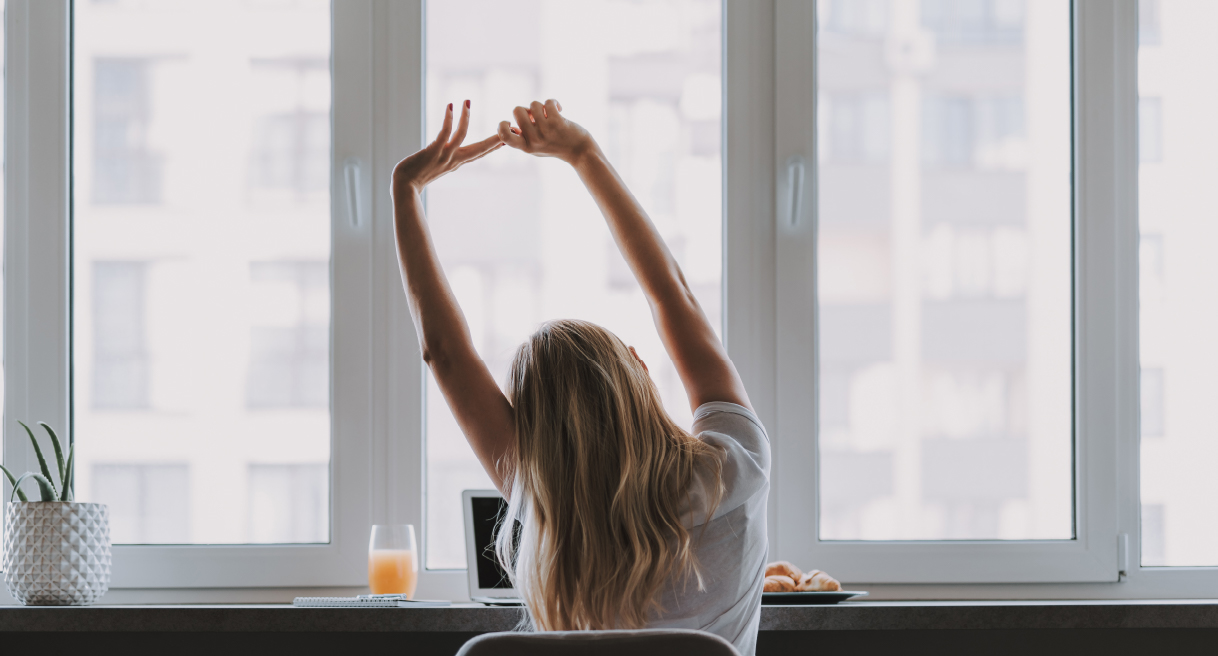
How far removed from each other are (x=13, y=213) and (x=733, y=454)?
1.65 metres

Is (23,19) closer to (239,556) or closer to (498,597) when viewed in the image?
(239,556)

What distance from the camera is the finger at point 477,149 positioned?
1.59m

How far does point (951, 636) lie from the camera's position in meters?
2.04

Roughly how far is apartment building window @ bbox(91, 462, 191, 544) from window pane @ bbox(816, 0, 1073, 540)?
4.19 feet

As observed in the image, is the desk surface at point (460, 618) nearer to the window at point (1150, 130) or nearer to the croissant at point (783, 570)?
the croissant at point (783, 570)

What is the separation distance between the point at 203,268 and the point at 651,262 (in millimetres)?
1126

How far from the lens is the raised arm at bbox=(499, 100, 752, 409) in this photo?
133 centimetres

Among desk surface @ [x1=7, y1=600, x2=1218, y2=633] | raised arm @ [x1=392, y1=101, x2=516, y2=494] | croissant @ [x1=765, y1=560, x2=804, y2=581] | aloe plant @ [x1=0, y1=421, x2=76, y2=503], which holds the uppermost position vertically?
raised arm @ [x1=392, y1=101, x2=516, y2=494]

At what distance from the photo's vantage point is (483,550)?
1.89m

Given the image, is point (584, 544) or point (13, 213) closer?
point (584, 544)

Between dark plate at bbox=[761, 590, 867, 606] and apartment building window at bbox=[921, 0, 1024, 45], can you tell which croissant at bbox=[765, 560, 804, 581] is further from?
apartment building window at bbox=[921, 0, 1024, 45]

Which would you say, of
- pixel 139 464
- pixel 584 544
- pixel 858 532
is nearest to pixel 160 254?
pixel 139 464

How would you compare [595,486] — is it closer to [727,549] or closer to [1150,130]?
[727,549]

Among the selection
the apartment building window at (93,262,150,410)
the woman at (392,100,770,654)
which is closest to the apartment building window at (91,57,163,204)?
the apartment building window at (93,262,150,410)
